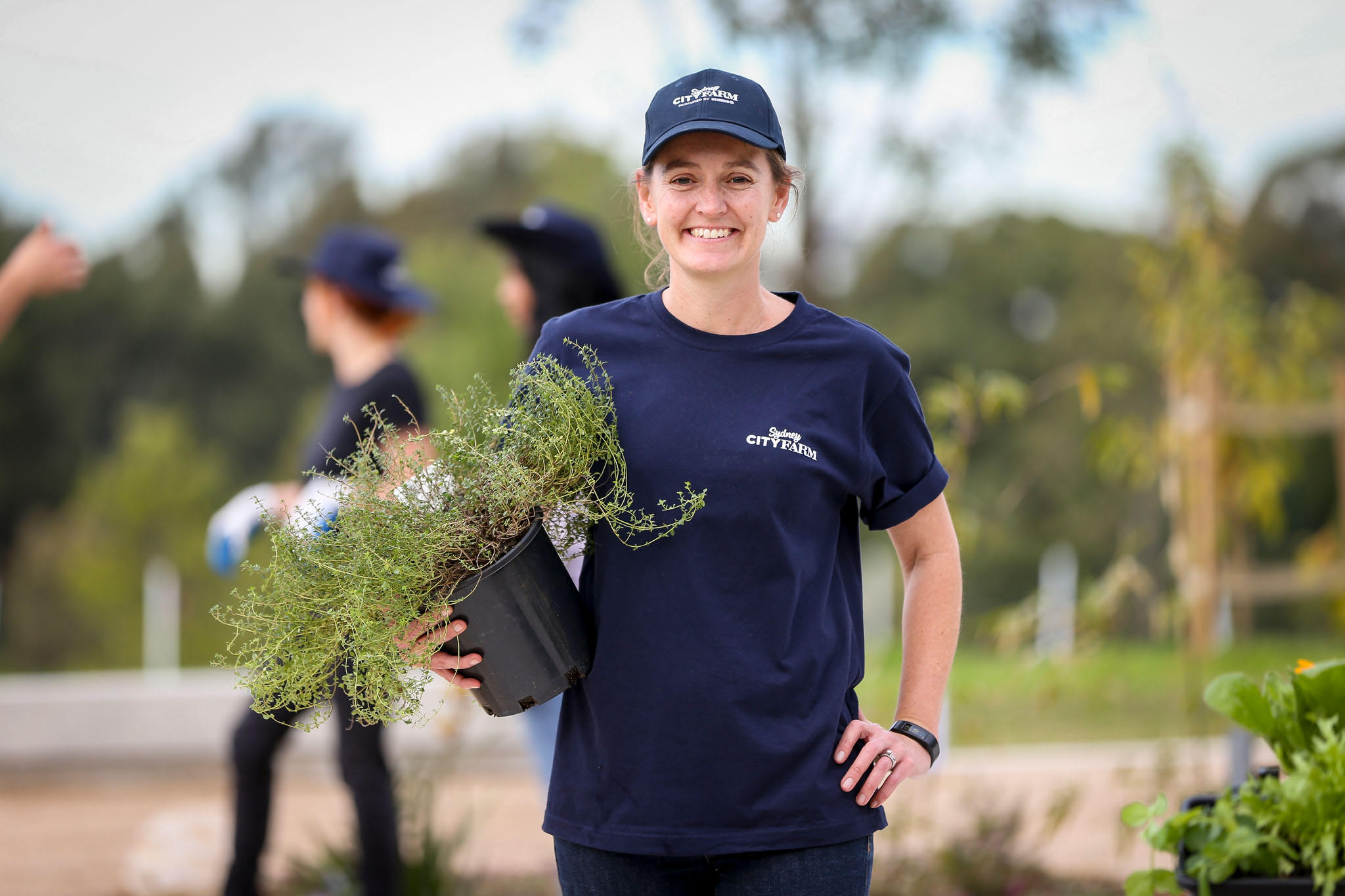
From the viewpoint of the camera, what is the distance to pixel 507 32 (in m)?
5.54

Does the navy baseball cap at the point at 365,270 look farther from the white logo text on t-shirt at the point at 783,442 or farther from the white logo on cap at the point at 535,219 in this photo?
the white logo text on t-shirt at the point at 783,442

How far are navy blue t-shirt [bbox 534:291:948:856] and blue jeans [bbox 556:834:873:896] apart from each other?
1.2 inches

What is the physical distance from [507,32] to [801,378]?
4.30 meters

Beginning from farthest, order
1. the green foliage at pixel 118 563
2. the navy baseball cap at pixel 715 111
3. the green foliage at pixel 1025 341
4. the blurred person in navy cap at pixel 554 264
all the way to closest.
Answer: the green foliage at pixel 1025 341
the green foliage at pixel 118 563
the blurred person in navy cap at pixel 554 264
the navy baseball cap at pixel 715 111

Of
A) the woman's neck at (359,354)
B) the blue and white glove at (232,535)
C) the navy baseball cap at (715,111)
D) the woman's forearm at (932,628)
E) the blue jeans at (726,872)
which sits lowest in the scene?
the blue jeans at (726,872)

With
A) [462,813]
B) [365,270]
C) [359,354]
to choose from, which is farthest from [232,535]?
[462,813]

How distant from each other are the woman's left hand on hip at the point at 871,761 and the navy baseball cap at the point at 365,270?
229 cm

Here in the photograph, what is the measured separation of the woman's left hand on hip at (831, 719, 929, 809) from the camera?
1639 mm

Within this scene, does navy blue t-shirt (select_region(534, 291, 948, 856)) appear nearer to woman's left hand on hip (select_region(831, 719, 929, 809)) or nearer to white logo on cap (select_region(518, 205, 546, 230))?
woman's left hand on hip (select_region(831, 719, 929, 809))

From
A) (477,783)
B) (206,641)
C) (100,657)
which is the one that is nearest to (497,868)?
(477,783)

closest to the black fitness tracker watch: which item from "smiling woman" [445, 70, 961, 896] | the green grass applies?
"smiling woman" [445, 70, 961, 896]

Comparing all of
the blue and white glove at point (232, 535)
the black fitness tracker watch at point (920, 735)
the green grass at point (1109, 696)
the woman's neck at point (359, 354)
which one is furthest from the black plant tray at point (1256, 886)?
the green grass at point (1109, 696)

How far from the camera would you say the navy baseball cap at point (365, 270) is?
3.60m

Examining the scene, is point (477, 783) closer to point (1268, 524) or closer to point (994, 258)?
point (1268, 524)
